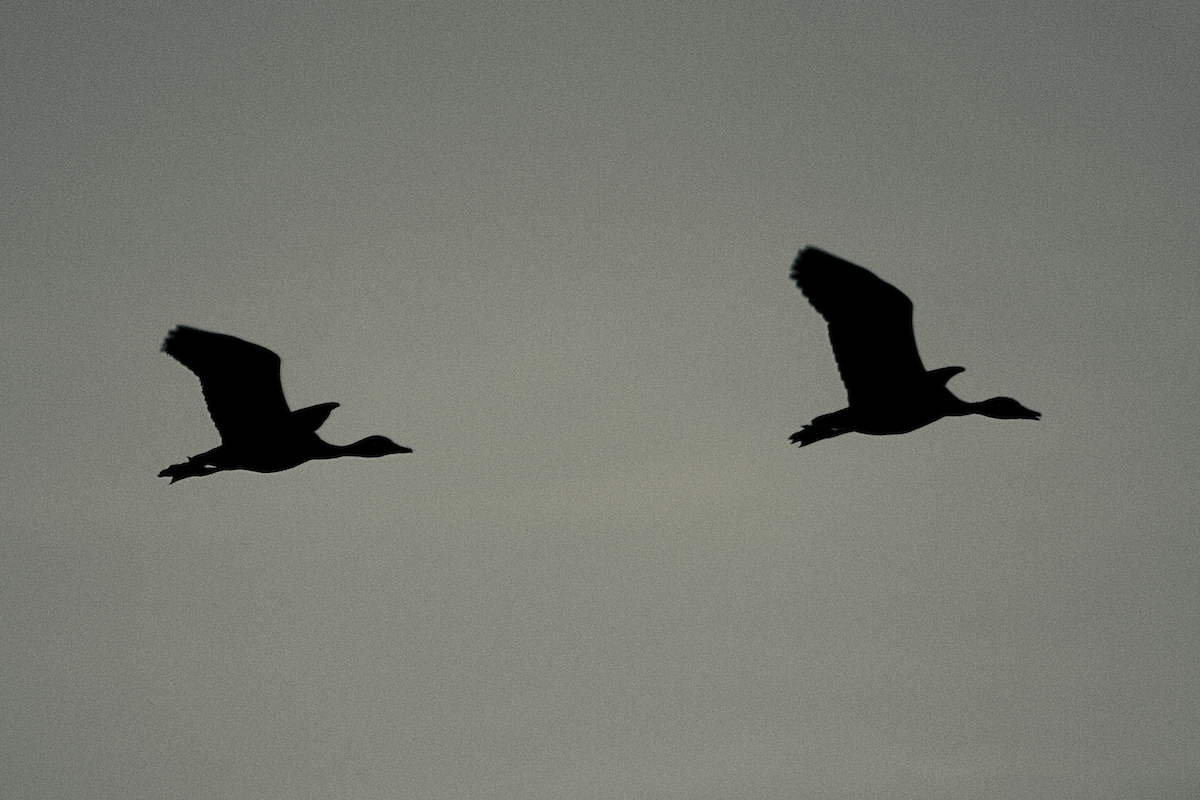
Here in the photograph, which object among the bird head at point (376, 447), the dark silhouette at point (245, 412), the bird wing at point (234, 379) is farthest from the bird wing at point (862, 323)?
the bird wing at point (234, 379)

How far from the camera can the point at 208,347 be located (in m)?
24.6

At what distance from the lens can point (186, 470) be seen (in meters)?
25.0

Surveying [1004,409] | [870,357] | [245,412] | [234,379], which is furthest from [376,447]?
[1004,409]

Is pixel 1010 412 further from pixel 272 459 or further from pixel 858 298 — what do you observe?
pixel 272 459

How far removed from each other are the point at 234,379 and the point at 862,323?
7.24m

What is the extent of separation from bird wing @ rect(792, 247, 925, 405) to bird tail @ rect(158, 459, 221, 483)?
725cm

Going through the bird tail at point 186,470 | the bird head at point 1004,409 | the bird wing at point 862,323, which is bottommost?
the bird tail at point 186,470

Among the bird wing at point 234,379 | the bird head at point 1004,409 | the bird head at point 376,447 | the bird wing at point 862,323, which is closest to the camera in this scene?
the bird wing at point 862,323

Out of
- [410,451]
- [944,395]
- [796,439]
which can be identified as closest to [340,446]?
[410,451]

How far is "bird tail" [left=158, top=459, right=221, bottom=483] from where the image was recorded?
24969 mm

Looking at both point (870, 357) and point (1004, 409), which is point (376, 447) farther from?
point (1004, 409)

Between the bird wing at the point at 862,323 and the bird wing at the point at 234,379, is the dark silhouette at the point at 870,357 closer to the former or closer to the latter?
the bird wing at the point at 862,323

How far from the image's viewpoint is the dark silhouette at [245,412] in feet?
80.7

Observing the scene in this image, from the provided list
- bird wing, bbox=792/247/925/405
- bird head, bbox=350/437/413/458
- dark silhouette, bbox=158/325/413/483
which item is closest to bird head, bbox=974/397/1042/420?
bird wing, bbox=792/247/925/405
